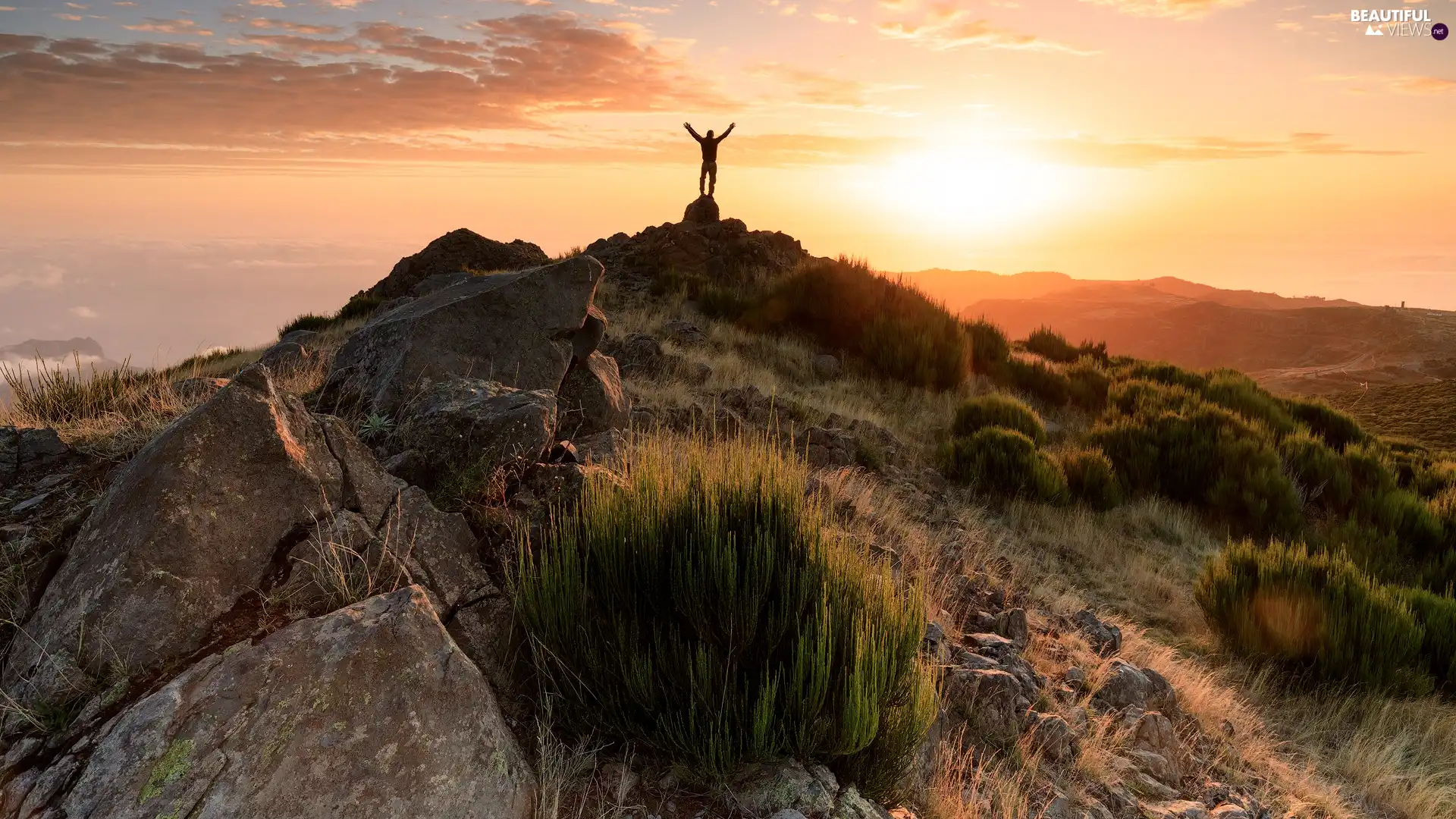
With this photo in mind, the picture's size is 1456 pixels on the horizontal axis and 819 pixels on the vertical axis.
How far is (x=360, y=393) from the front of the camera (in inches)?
212

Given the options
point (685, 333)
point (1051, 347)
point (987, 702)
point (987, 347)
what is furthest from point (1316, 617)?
point (1051, 347)

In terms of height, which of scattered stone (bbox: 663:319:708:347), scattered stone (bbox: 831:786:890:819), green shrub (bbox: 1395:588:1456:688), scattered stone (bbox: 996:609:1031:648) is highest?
scattered stone (bbox: 663:319:708:347)

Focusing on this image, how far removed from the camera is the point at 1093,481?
9.30 m

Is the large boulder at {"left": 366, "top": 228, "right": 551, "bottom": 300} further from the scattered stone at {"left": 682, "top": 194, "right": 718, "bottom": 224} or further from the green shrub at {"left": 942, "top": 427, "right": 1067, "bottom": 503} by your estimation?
the green shrub at {"left": 942, "top": 427, "right": 1067, "bottom": 503}

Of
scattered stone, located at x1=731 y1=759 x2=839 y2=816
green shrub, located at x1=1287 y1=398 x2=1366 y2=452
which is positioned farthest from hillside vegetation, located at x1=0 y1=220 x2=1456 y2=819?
green shrub, located at x1=1287 y1=398 x2=1366 y2=452

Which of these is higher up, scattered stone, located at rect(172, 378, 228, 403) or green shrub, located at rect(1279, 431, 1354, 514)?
scattered stone, located at rect(172, 378, 228, 403)

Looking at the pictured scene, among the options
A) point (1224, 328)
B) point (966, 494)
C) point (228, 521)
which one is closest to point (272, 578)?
point (228, 521)

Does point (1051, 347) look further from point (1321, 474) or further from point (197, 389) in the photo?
point (197, 389)

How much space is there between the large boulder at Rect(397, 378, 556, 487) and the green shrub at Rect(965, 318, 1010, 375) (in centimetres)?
1075

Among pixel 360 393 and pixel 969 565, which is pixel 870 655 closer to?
pixel 969 565

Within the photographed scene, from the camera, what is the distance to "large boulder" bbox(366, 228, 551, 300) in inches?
690

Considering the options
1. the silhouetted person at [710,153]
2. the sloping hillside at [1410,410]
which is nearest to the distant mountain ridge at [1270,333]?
the sloping hillside at [1410,410]

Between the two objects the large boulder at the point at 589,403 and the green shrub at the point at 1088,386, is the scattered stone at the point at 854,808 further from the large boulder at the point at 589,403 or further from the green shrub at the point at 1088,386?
the green shrub at the point at 1088,386

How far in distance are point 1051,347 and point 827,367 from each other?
7.74 metres
